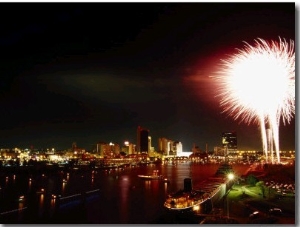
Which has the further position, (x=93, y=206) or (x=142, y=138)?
(x=93, y=206)

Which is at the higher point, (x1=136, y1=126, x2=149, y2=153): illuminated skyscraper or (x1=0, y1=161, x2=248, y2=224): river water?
(x1=136, y1=126, x2=149, y2=153): illuminated skyscraper

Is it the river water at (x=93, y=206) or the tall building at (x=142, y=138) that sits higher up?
the tall building at (x=142, y=138)

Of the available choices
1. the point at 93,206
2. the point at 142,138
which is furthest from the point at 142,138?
the point at 93,206

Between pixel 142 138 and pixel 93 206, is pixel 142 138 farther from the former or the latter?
pixel 93 206

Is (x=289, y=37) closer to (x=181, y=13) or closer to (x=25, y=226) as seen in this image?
(x=181, y=13)

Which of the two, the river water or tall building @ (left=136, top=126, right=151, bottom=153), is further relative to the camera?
the river water

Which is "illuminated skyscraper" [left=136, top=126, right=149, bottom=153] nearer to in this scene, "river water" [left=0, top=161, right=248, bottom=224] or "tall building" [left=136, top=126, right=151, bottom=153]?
"tall building" [left=136, top=126, right=151, bottom=153]

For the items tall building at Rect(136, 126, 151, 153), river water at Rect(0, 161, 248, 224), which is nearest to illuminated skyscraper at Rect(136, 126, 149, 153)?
tall building at Rect(136, 126, 151, 153)

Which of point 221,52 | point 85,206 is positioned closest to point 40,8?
point 221,52

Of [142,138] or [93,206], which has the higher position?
[142,138]

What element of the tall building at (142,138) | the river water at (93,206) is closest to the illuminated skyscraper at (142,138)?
the tall building at (142,138)

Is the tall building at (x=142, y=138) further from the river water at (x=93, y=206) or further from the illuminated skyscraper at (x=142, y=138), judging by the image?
the river water at (x=93, y=206)
